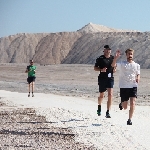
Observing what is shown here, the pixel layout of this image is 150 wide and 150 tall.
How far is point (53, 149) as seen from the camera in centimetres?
707

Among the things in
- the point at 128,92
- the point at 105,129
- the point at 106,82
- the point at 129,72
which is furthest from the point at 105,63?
the point at 105,129

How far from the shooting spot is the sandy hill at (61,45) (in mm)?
106519

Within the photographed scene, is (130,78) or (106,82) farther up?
(130,78)

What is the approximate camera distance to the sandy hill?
107 meters

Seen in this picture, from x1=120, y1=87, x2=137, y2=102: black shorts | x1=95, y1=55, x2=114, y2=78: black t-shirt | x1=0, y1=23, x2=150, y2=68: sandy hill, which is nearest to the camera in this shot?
x1=120, y1=87, x2=137, y2=102: black shorts

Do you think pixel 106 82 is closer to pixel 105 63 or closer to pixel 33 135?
pixel 105 63

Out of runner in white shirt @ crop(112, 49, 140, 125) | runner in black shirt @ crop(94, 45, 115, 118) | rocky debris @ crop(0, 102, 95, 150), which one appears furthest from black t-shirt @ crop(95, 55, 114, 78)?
rocky debris @ crop(0, 102, 95, 150)

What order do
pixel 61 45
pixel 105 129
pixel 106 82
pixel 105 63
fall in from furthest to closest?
pixel 61 45, pixel 106 82, pixel 105 63, pixel 105 129

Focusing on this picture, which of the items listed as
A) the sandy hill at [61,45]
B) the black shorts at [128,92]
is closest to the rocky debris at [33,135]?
the black shorts at [128,92]

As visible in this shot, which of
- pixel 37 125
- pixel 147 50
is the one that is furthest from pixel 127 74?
pixel 147 50

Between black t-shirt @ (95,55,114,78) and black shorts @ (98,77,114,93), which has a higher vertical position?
black t-shirt @ (95,55,114,78)

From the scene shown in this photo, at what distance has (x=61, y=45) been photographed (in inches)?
4887

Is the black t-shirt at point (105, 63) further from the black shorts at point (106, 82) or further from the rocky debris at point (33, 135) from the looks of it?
the rocky debris at point (33, 135)

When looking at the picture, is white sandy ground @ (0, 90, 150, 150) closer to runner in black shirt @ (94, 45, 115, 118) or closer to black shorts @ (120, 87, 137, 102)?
black shorts @ (120, 87, 137, 102)
